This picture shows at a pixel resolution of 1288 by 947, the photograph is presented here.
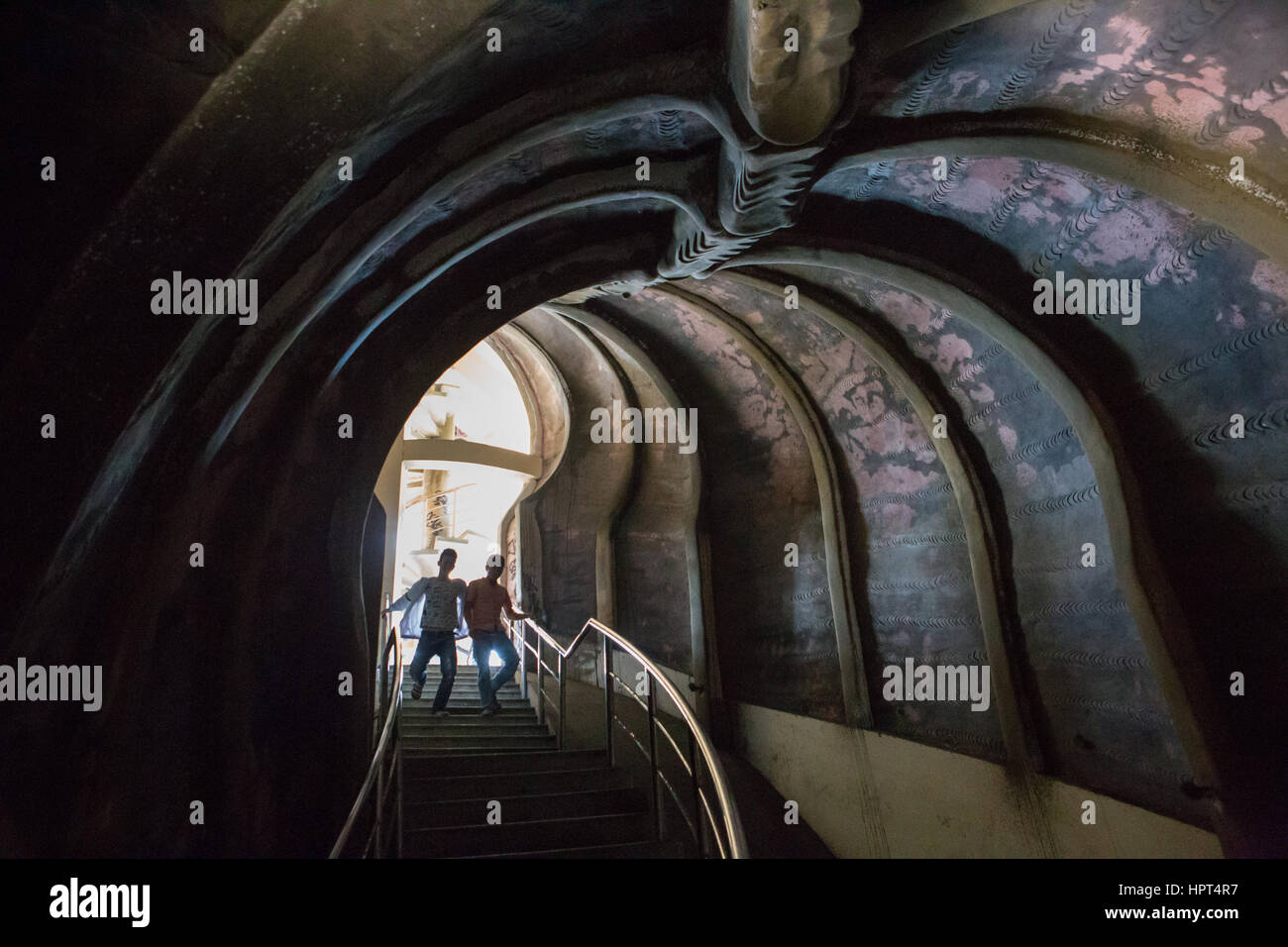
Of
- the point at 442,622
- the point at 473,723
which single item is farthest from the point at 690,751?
the point at 442,622

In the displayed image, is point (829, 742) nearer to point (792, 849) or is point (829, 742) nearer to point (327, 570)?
point (792, 849)

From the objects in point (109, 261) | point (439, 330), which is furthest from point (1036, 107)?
point (109, 261)

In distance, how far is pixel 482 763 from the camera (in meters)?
4.59

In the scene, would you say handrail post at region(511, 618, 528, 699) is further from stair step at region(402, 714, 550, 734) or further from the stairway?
the stairway

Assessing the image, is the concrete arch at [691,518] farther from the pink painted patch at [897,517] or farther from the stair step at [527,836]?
the stair step at [527,836]

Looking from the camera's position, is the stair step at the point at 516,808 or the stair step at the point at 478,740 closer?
the stair step at the point at 516,808

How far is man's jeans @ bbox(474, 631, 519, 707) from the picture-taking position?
591cm

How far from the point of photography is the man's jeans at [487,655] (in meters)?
5.91

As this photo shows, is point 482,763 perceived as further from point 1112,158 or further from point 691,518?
point 1112,158

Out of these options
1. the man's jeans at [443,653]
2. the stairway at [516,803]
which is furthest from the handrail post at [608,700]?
the man's jeans at [443,653]

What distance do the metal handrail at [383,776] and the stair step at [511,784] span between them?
0.91 feet

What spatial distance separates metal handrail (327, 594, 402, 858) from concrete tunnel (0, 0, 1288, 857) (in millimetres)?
181

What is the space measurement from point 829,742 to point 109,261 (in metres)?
5.84

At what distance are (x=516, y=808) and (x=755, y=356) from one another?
14.0 ft
